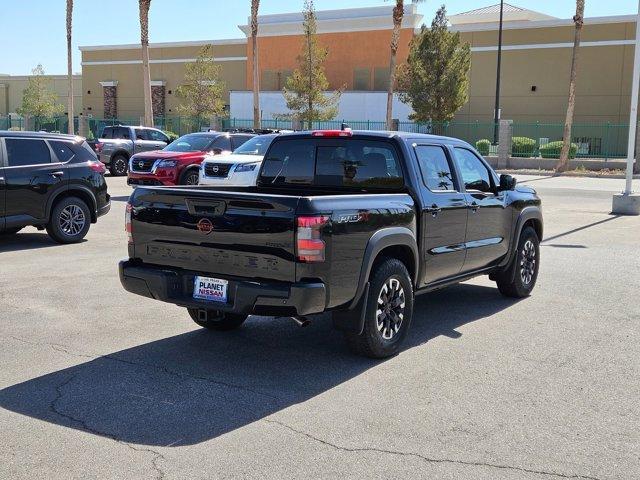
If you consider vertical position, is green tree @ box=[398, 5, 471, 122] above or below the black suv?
above

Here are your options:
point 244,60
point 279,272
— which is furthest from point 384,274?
point 244,60

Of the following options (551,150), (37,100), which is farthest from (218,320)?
(37,100)

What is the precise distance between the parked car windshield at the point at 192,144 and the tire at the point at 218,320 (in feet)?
44.8

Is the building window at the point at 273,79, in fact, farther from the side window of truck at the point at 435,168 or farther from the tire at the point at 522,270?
the side window of truck at the point at 435,168

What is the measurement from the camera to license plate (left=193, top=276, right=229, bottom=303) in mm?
5539

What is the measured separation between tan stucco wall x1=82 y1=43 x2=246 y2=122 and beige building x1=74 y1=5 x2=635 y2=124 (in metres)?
0.09

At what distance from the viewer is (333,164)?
6922 millimetres

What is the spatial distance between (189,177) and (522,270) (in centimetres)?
1214

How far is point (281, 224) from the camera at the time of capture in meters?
5.31

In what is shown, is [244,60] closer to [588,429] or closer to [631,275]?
[631,275]

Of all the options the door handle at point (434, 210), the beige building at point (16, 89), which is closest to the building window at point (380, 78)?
the beige building at point (16, 89)

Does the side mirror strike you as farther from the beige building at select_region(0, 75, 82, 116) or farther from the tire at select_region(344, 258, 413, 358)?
the beige building at select_region(0, 75, 82, 116)

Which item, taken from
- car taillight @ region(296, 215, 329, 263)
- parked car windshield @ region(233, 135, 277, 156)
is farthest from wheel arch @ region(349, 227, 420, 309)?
parked car windshield @ region(233, 135, 277, 156)

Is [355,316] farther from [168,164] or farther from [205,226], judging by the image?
[168,164]
